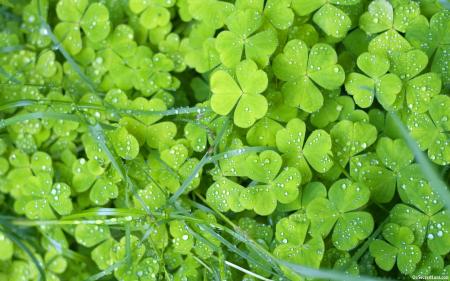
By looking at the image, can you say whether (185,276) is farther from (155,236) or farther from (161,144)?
(161,144)

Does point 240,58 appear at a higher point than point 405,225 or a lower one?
higher

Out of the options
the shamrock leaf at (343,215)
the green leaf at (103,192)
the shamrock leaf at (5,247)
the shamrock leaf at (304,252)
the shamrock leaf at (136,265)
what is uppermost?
the shamrock leaf at (343,215)

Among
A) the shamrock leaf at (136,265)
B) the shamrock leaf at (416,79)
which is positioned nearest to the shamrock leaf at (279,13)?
the shamrock leaf at (416,79)

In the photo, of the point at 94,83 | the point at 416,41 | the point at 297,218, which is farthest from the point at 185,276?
the point at 416,41

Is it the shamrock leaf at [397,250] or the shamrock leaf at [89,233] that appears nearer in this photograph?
the shamrock leaf at [397,250]

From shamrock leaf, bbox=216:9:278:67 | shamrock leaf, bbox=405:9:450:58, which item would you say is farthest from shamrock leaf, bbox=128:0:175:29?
shamrock leaf, bbox=405:9:450:58

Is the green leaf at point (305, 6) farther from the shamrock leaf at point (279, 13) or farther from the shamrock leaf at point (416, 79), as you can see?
the shamrock leaf at point (416, 79)

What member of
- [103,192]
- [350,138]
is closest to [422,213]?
[350,138]
